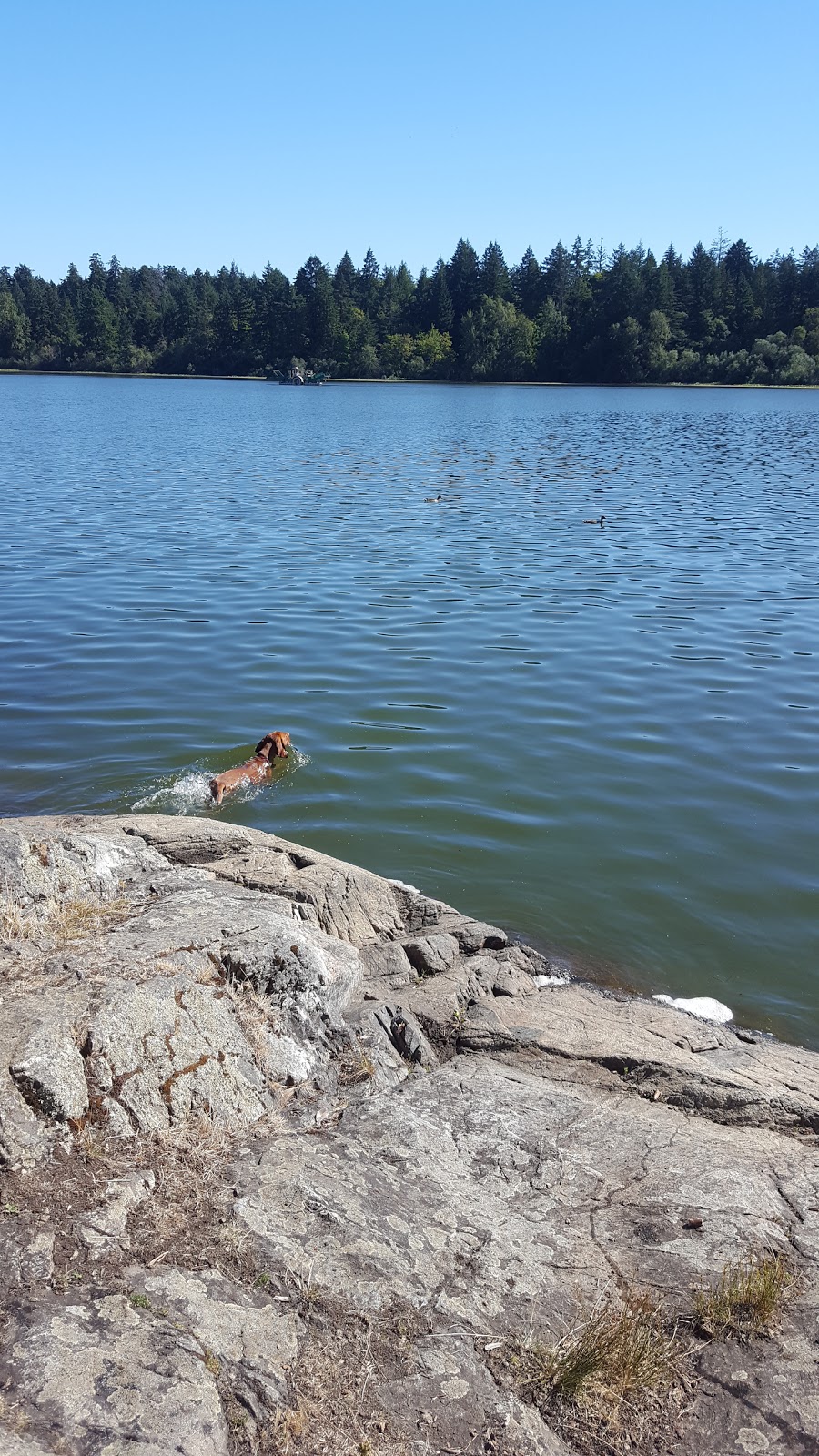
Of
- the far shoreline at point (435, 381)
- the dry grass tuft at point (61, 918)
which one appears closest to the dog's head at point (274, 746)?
the dry grass tuft at point (61, 918)

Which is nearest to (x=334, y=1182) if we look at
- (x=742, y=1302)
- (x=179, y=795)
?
(x=742, y=1302)

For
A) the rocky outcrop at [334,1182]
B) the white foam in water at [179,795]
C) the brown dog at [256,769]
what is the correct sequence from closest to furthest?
the rocky outcrop at [334,1182]
the white foam in water at [179,795]
the brown dog at [256,769]

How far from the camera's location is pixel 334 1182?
13.9 ft

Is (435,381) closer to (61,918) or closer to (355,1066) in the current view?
(61,918)

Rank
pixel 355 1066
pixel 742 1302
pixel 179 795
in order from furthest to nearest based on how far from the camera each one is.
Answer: pixel 179 795, pixel 355 1066, pixel 742 1302

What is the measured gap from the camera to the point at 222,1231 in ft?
12.6

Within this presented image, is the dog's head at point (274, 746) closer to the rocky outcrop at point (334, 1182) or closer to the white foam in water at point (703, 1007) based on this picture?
the rocky outcrop at point (334, 1182)

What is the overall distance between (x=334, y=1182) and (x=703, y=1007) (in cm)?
391

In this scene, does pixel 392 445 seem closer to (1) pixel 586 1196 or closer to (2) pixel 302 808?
(2) pixel 302 808

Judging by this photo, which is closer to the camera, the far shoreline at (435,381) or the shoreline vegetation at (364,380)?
the far shoreline at (435,381)

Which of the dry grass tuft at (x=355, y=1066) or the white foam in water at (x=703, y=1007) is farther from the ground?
the dry grass tuft at (x=355, y=1066)

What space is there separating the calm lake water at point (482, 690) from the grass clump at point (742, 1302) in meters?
3.47

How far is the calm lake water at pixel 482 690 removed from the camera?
905cm

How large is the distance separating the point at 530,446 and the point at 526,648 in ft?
117
